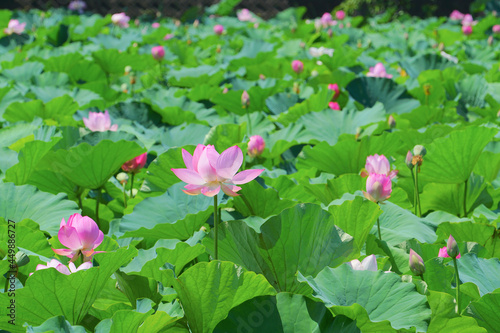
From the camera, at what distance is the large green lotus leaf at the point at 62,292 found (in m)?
0.80

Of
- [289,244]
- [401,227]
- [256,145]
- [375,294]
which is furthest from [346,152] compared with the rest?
[375,294]

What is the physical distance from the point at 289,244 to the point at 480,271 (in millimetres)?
321

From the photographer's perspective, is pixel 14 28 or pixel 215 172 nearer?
pixel 215 172

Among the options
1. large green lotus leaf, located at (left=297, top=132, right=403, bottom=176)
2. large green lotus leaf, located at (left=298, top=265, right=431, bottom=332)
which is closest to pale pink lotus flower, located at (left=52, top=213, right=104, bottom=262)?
large green lotus leaf, located at (left=298, top=265, right=431, bottom=332)

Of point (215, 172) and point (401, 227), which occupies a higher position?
point (215, 172)

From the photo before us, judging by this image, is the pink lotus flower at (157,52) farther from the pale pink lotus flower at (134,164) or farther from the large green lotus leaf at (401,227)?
the large green lotus leaf at (401,227)

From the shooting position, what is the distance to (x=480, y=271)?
0.95 meters

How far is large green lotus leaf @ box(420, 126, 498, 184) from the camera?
1.34 meters

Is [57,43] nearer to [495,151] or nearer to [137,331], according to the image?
[495,151]

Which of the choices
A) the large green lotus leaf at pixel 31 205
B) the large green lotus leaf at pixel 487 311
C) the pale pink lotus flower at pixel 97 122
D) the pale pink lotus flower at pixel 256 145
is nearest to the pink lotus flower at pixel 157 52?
the pale pink lotus flower at pixel 97 122

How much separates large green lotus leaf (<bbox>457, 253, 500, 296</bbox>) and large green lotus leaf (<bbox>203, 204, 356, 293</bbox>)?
187 mm

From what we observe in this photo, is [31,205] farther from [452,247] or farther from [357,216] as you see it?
[452,247]

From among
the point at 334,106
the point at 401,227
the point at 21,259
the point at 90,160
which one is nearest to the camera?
the point at 21,259

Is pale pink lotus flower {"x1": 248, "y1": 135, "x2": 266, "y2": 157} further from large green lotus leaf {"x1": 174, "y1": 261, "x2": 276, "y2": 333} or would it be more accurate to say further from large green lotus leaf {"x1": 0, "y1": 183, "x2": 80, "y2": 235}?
large green lotus leaf {"x1": 174, "y1": 261, "x2": 276, "y2": 333}
